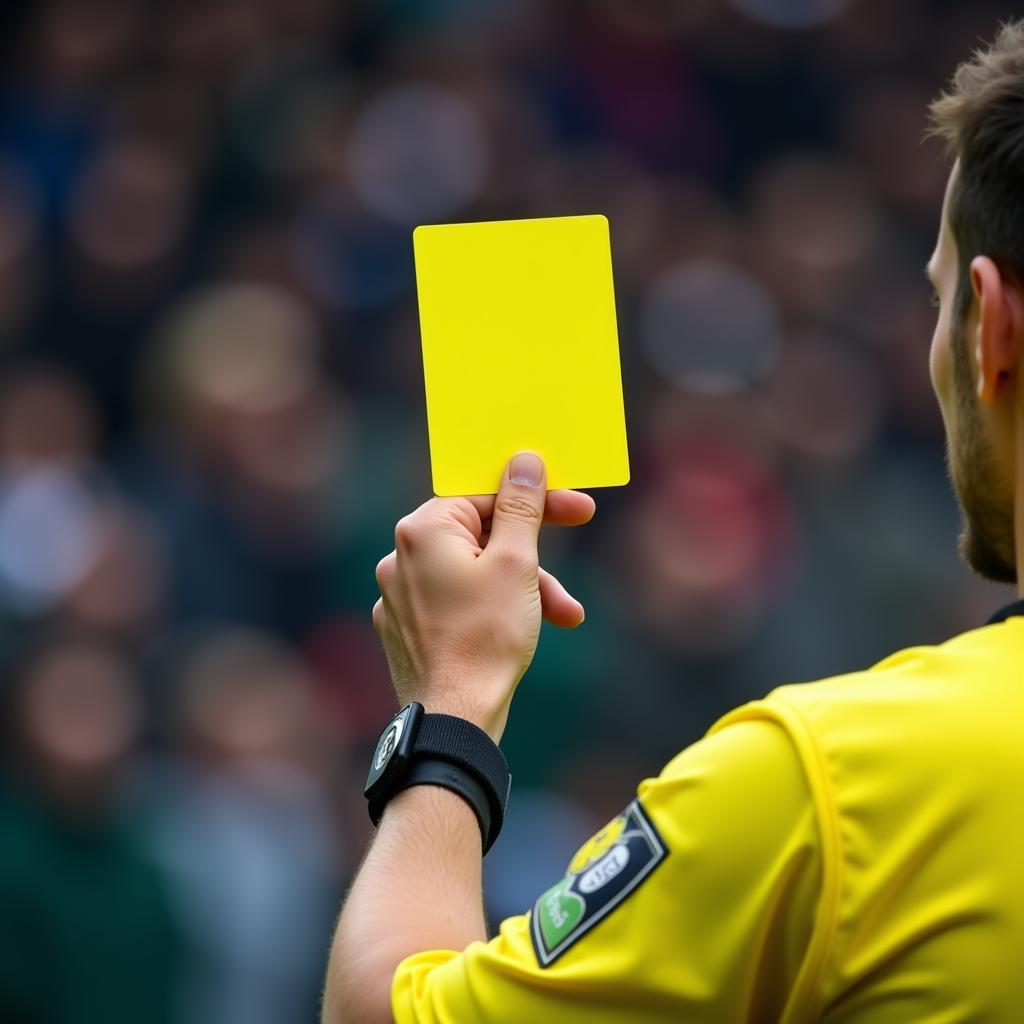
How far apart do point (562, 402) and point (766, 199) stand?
4883 mm

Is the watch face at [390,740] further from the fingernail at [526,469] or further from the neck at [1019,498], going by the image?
the neck at [1019,498]

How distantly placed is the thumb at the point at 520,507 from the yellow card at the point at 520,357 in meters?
0.02

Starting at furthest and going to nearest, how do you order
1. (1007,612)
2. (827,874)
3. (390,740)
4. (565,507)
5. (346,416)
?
(346,416), (565,507), (390,740), (1007,612), (827,874)

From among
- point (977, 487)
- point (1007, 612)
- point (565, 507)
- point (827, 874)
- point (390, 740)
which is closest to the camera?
point (827, 874)

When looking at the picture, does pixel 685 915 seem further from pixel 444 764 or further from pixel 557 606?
pixel 557 606

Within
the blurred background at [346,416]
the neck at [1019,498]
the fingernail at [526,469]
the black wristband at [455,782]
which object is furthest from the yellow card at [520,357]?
the blurred background at [346,416]

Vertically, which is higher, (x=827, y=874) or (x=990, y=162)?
(x=990, y=162)

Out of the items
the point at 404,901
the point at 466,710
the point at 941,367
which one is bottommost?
the point at 404,901

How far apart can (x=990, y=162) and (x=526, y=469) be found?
0.46 m

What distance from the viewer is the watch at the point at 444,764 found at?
134 centimetres

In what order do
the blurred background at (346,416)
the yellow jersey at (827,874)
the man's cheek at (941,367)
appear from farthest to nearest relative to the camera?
1. the blurred background at (346,416)
2. the man's cheek at (941,367)
3. the yellow jersey at (827,874)

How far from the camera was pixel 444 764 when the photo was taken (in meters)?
1.34

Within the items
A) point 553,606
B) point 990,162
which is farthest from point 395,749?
point 990,162

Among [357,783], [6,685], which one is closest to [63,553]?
[6,685]
